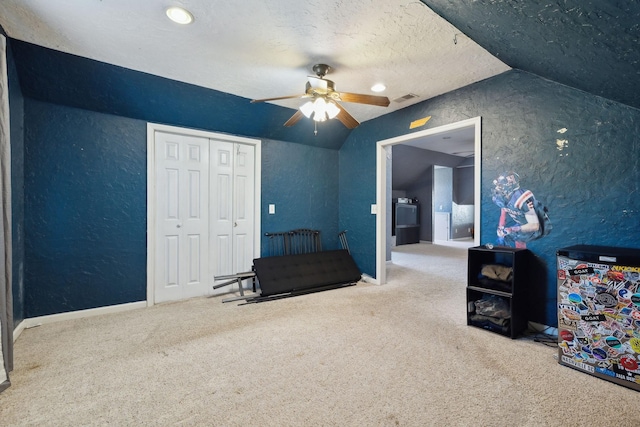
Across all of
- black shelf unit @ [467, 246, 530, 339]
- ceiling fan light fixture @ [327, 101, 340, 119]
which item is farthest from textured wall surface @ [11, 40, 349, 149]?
black shelf unit @ [467, 246, 530, 339]

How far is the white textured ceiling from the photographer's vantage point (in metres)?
Result: 1.86

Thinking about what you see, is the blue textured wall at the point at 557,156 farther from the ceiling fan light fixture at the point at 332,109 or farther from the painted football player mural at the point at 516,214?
the ceiling fan light fixture at the point at 332,109

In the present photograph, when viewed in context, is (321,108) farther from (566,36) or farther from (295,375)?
(295,375)

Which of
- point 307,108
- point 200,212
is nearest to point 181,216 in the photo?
point 200,212

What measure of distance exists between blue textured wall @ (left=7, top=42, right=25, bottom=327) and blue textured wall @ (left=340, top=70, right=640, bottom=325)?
168 inches

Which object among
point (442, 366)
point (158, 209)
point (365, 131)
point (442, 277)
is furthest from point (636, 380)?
point (158, 209)

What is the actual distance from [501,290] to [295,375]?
6.46 ft

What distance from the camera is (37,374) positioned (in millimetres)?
1893

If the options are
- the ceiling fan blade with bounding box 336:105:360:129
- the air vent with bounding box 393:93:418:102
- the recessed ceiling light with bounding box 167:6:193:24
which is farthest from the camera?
the air vent with bounding box 393:93:418:102

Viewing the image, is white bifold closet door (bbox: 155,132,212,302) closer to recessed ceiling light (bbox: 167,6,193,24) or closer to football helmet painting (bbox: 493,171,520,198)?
recessed ceiling light (bbox: 167,6,193,24)

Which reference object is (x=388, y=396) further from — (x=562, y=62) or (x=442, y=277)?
(x=442, y=277)

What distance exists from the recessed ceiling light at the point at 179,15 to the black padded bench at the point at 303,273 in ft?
8.94

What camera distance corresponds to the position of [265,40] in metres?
2.21

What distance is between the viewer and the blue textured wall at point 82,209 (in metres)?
2.69
